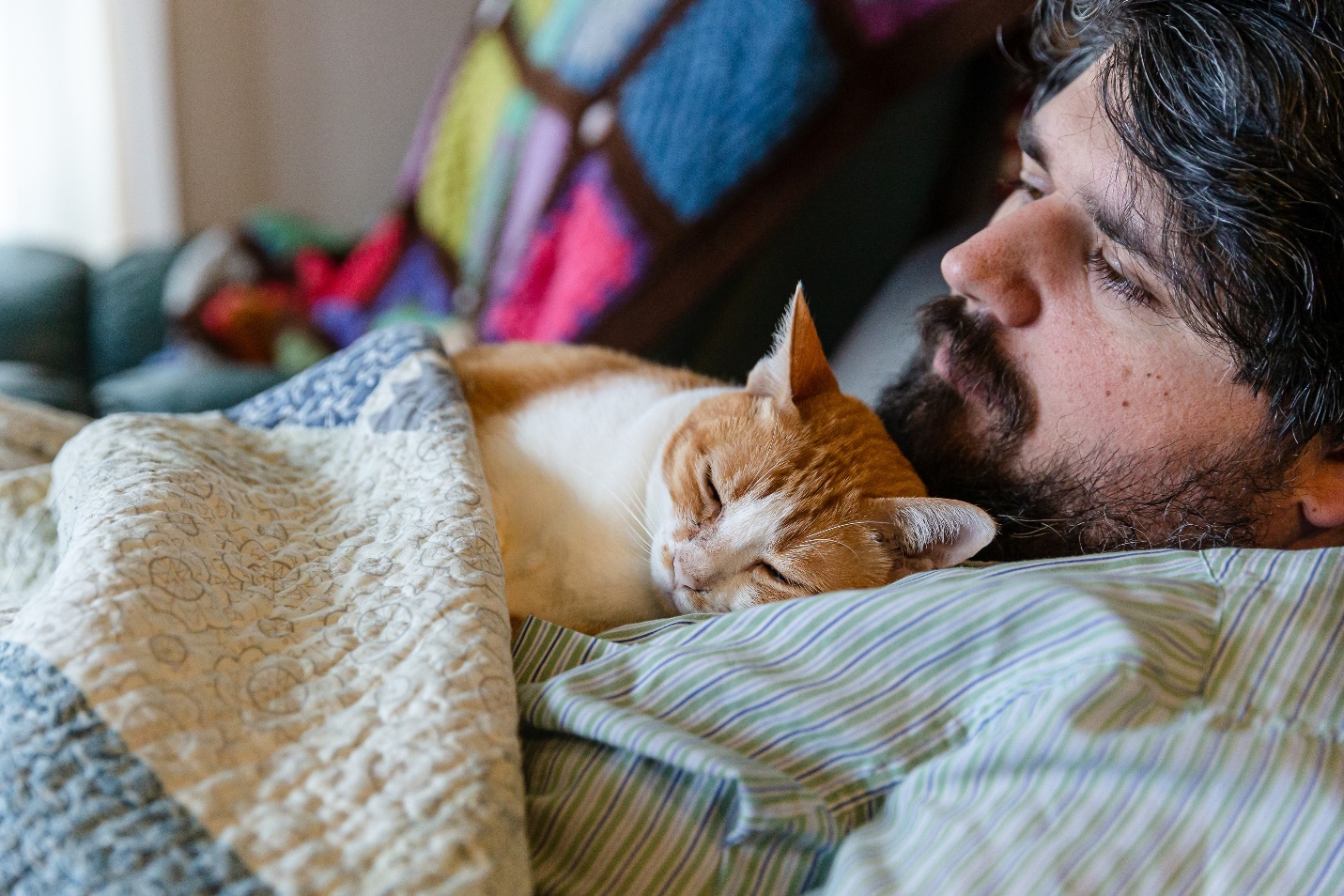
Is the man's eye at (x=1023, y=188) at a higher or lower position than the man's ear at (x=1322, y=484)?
higher

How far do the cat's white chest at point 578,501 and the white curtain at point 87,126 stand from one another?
2015mm

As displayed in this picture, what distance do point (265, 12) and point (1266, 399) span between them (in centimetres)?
280

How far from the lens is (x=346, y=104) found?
2799mm

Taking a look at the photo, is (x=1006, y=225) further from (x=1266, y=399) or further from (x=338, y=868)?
(x=338, y=868)

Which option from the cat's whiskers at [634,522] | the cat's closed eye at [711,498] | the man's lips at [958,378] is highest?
the man's lips at [958,378]

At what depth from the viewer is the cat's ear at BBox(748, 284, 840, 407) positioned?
978 mm

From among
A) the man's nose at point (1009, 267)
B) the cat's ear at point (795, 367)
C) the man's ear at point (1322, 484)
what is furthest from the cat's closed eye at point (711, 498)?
the man's ear at point (1322, 484)

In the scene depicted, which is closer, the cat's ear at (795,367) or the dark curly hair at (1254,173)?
the dark curly hair at (1254,173)

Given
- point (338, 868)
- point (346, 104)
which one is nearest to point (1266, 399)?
point (338, 868)

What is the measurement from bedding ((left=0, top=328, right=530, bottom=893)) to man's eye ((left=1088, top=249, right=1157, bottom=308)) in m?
0.63

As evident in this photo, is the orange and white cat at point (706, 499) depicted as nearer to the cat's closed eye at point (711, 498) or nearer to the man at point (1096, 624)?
the cat's closed eye at point (711, 498)

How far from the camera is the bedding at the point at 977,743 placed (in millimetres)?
567

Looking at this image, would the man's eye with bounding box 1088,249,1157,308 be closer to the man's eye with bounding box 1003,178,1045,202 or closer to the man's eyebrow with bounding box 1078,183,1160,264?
the man's eyebrow with bounding box 1078,183,1160,264

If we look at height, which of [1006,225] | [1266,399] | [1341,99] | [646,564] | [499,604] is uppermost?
[1341,99]
